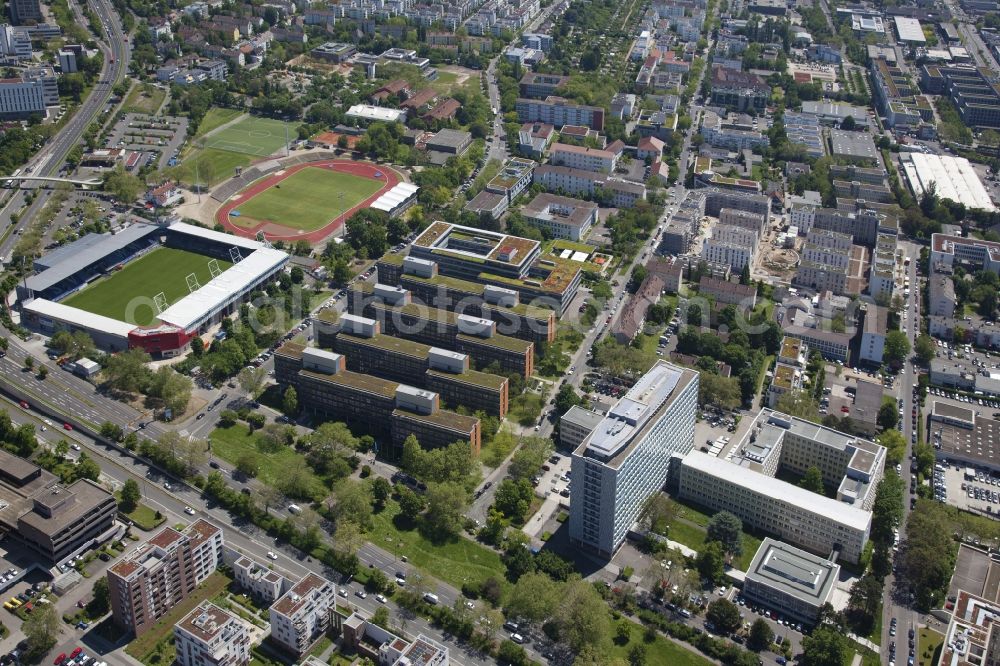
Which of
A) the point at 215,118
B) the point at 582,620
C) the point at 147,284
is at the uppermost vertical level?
the point at 215,118

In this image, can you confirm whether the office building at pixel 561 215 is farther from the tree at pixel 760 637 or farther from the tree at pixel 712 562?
the tree at pixel 760 637

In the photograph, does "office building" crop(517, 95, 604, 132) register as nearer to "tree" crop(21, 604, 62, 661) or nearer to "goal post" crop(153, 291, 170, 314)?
"goal post" crop(153, 291, 170, 314)

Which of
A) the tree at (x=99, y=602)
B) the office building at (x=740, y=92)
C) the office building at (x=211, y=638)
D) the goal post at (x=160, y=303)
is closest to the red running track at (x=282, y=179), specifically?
the goal post at (x=160, y=303)

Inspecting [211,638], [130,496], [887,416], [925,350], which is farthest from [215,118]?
[887,416]

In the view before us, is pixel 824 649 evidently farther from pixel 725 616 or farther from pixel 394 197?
pixel 394 197

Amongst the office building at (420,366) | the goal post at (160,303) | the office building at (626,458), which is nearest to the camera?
the office building at (626,458)

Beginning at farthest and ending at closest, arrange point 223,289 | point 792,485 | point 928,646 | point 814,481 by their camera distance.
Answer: point 223,289 < point 814,481 < point 792,485 < point 928,646

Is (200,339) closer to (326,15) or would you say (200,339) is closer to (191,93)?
(191,93)
